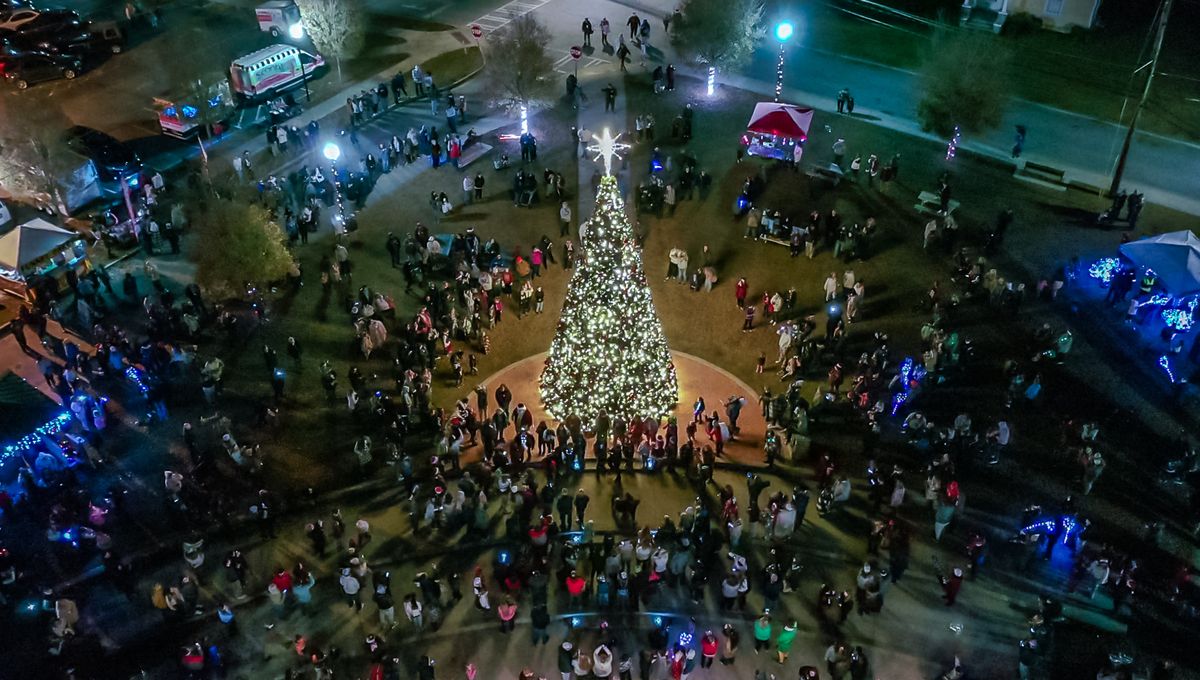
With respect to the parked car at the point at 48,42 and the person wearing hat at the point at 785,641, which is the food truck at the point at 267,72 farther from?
the person wearing hat at the point at 785,641

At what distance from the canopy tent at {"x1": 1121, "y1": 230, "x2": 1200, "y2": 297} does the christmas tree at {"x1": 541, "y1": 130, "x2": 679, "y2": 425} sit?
12805mm

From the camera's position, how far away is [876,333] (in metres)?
24.4

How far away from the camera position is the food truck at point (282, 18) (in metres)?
39.2

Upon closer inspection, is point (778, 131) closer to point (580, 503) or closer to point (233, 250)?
point (580, 503)

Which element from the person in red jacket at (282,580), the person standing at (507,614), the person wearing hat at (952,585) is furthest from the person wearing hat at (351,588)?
the person wearing hat at (952,585)

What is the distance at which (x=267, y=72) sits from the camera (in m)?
35.7

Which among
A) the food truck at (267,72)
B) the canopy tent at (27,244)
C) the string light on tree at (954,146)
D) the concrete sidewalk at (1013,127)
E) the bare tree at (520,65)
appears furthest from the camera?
the food truck at (267,72)

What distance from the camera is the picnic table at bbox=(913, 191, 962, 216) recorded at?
2861cm

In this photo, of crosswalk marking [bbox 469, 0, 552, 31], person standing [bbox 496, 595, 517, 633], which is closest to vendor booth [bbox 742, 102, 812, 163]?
crosswalk marking [bbox 469, 0, 552, 31]

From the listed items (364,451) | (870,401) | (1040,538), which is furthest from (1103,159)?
(364,451)

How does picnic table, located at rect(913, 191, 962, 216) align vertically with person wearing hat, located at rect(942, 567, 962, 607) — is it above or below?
above

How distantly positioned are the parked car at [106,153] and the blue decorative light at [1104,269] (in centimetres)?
2946

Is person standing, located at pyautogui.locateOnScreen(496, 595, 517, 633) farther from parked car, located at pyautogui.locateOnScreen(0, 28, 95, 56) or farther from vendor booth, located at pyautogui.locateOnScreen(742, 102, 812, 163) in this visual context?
parked car, located at pyautogui.locateOnScreen(0, 28, 95, 56)

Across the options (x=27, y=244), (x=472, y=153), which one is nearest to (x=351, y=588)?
(x=27, y=244)
